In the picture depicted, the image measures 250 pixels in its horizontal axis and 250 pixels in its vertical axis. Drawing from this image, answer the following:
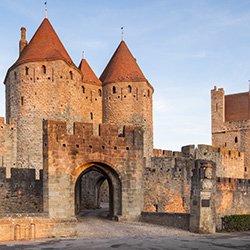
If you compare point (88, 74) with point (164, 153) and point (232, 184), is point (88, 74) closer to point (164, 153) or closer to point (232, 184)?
point (164, 153)

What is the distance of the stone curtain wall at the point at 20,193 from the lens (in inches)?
814

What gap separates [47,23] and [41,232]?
2236cm

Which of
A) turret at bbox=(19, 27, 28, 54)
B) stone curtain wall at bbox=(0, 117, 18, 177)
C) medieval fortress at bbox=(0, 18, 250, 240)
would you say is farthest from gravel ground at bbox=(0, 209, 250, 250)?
turret at bbox=(19, 27, 28, 54)

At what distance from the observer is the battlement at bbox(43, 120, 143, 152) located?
59.5 ft

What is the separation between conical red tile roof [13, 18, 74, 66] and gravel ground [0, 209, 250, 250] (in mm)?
15919

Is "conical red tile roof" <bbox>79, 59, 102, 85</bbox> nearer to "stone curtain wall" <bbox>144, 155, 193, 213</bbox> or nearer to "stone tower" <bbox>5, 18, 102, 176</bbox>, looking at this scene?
"stone tower" <bbox>5, 18, 102, 176</bbox>

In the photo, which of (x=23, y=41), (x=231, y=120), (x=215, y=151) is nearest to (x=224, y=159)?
(x=215, y=151)

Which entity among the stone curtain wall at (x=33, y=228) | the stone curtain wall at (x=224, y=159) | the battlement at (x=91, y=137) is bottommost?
the stone curtain wall at (x=33, y=228)

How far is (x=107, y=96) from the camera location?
35375mm

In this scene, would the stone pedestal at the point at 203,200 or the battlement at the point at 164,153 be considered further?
the battlement at the point at 164,153

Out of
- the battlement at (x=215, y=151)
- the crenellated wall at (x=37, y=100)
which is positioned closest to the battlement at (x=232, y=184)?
the battlement at (x=215, y=151)

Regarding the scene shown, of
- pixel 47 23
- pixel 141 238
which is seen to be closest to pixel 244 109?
pixel 47 23

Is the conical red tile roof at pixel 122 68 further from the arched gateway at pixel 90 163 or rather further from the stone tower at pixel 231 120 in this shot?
the arched gateway at pixel 90 163

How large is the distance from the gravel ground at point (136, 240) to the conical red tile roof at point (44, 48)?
52.2 feet
